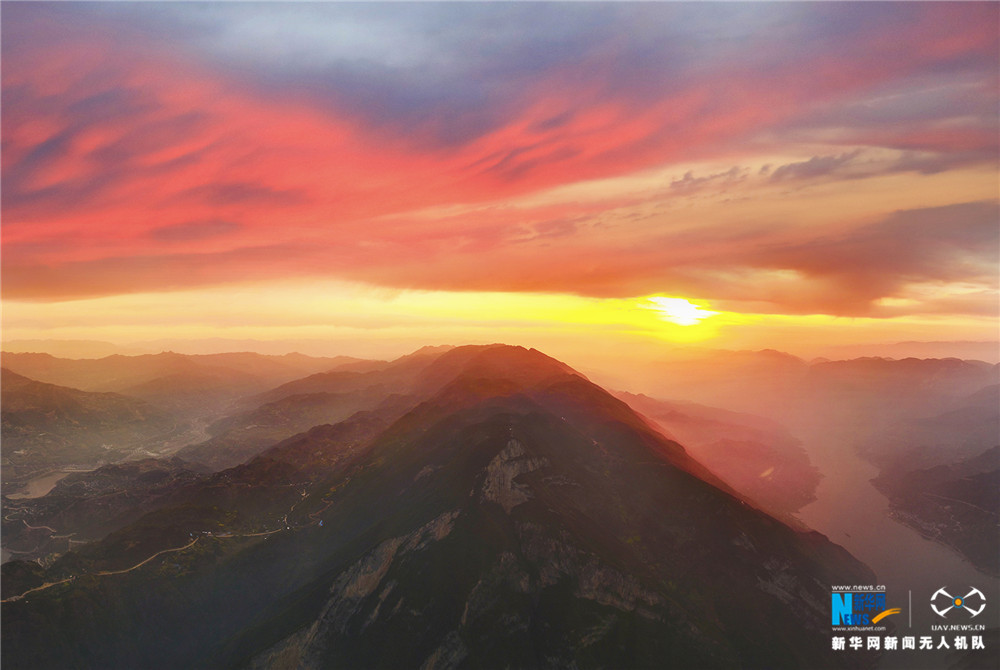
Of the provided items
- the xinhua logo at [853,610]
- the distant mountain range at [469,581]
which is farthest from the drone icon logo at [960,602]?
the xinhua logo at [853,610]

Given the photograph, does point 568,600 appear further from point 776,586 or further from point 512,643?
point 776,586

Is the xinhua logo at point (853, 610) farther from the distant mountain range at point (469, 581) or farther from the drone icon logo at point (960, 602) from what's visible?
the drone icon logo at point (960, 602)

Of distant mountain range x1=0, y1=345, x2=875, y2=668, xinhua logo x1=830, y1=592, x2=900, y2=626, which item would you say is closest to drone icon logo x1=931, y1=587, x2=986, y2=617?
distant mountain range x1=0, y1=345, x2=875, y2=668

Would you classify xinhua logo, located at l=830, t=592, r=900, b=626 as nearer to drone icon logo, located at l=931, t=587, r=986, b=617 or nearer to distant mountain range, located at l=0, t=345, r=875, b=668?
distant mountain range, located at l=0, t=345, r=875, b=668

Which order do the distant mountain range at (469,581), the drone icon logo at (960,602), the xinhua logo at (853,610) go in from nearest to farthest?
the distant mountain range at (469,581)
the xinhua logo at (853,610)
the drone icon logo at (960,602)

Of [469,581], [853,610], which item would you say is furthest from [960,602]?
[469,581]

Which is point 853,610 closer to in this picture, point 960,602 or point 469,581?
point 960,602

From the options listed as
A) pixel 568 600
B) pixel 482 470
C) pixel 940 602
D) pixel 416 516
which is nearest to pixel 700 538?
pixel 568 600
